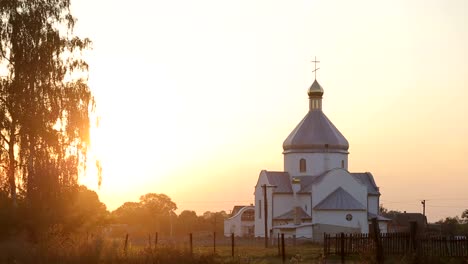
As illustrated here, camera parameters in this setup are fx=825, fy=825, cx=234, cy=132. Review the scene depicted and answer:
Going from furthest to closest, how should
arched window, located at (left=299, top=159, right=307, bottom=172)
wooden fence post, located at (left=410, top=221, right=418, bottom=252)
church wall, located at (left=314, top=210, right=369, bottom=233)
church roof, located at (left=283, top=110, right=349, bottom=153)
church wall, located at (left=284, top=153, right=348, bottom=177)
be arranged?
arched window, located at (left=299, top=159, right=307, bottom=172)
church roof, located at (left=283, top=110, right=349, bottom=153)
church wall, located at (left=284, top=153, right=348, bottom=177)
church wall, located at (left=314, top=210, right=369, bottom=233)
wooden fence post, located at (left=410, top=221, right=418, bottom=252)

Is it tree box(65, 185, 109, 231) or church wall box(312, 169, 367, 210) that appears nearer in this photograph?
tree box(65, 185, 109, 231)

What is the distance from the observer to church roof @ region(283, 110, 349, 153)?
250 ft

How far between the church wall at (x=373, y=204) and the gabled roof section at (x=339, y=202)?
535 centimetres

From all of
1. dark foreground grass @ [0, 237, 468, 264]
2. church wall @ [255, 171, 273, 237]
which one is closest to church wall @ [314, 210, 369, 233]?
church wall @ [255, 171, 273, 237]

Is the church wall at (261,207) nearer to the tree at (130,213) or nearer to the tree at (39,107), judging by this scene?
the tree at (130,213)

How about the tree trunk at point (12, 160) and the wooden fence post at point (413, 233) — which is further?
the tree trunk at point (12, 160)

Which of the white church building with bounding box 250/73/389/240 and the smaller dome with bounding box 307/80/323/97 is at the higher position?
the smaller dome with bounding box 307/80/323/97

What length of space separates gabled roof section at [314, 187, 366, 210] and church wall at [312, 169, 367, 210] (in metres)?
0.59

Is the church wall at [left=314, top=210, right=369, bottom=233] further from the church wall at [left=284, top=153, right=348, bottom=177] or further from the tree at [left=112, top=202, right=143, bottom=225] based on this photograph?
the tree at [left=112, top=202, right=143, bottom=225]

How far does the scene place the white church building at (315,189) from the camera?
2813 inches

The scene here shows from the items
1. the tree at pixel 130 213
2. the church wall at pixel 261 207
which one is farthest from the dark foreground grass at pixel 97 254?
the tree at pixel 130 213

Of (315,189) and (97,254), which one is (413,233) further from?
(315,189)

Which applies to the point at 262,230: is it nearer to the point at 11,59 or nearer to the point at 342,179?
the point at 342,179

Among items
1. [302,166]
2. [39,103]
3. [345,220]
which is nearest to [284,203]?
[302,166]
